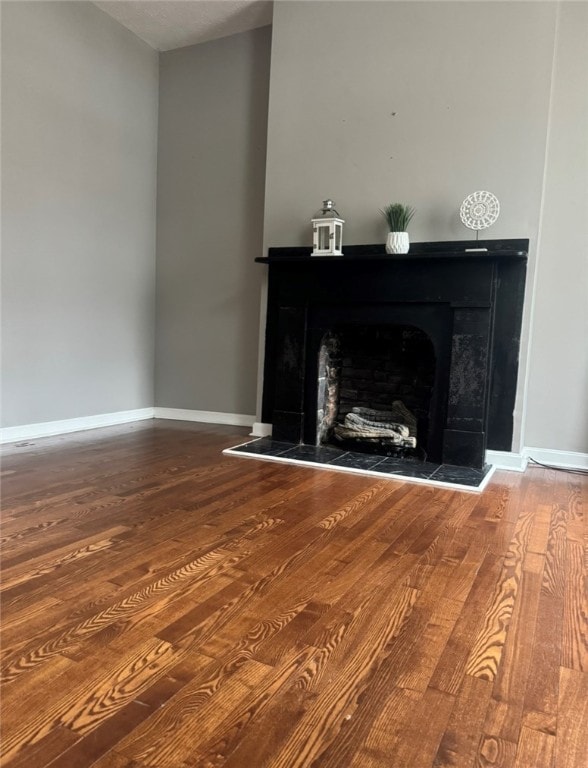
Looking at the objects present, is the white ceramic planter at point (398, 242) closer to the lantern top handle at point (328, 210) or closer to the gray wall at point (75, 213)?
the lantern top handle at point (328, 210)

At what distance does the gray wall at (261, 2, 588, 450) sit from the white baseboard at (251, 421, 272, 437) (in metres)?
1.32

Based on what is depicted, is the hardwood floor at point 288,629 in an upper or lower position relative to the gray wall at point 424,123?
lower

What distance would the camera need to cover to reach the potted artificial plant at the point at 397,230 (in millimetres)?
3193

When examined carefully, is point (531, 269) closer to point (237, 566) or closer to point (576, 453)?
point (576, 453)

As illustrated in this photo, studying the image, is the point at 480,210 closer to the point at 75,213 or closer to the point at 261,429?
the point at 261,429

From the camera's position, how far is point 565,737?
1.00 metres

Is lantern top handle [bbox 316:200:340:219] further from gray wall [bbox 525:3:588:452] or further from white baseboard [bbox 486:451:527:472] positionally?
white baseboard [bbox 486:451:527:472]

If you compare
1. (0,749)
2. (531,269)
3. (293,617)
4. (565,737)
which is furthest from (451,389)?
(0,749)

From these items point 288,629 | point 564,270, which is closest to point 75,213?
point 564,270

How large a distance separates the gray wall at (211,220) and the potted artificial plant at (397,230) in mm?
1275

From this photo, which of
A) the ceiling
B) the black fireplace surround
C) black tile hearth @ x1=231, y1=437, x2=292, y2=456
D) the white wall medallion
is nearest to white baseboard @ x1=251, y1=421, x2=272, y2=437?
black tile hearth @ x1=231, y1=437, x2=292, y2=456

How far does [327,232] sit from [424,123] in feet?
2.89

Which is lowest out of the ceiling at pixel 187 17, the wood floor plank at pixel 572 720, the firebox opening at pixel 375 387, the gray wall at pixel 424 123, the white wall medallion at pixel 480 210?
the wood floor plank at pixel 572 720

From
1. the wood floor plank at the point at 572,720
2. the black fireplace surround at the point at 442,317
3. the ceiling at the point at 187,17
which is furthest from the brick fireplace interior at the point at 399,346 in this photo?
the wood floor plank at the point at 572,720
